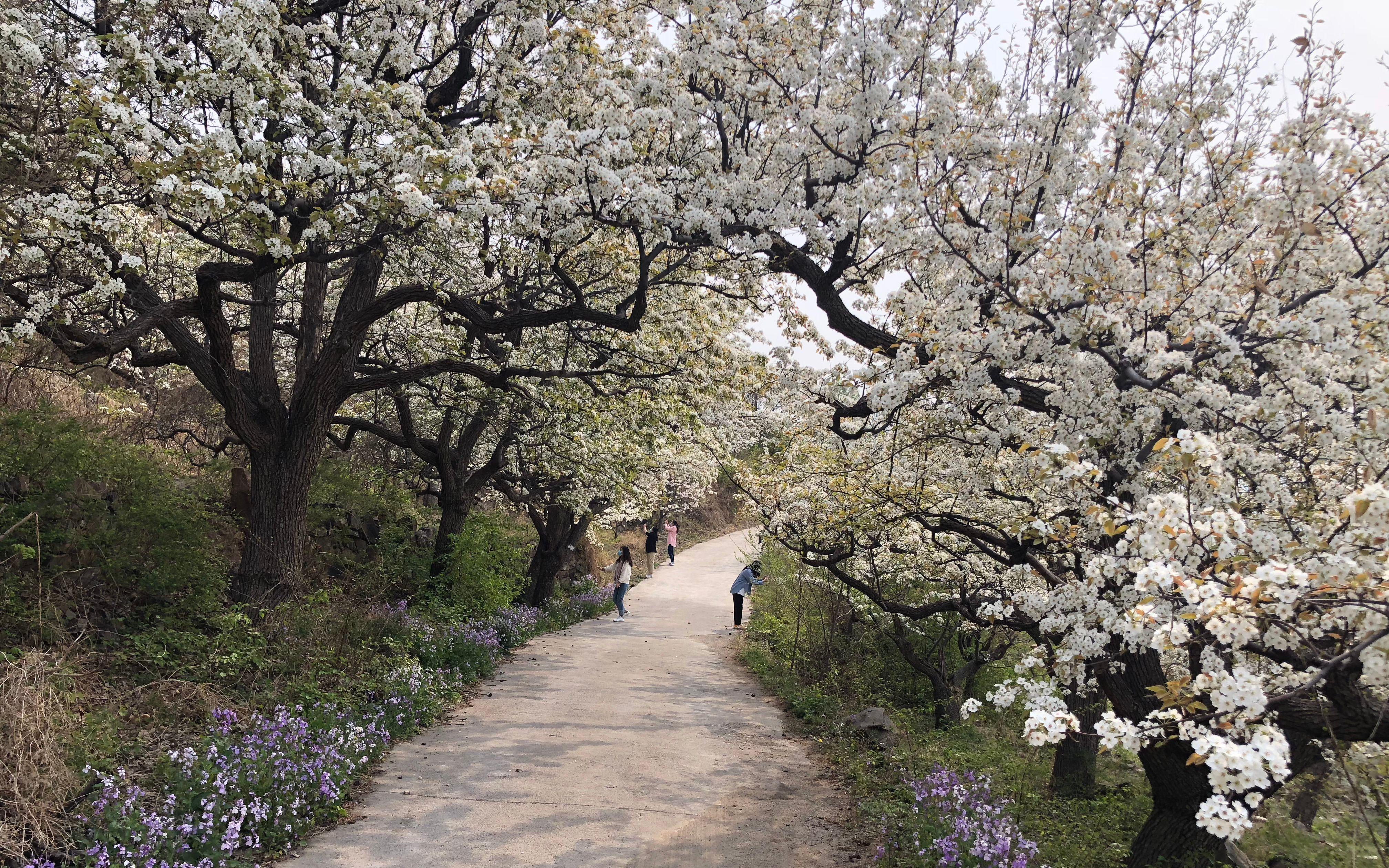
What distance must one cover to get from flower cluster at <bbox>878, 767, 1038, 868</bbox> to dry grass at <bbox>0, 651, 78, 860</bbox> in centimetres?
500

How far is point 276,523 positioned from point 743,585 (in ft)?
36.2

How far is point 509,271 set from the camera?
10.1 meters

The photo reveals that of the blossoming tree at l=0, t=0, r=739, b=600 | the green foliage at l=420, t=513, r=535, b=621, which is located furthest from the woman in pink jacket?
the blossoming tree at l=0, t=0, r=739, b=600

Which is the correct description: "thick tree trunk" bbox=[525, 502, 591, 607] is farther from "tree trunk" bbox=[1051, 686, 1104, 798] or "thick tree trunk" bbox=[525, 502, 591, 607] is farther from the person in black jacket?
"tree trunk" bbox=[1051, 686, 1104, 798]

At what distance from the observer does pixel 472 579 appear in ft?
43.4

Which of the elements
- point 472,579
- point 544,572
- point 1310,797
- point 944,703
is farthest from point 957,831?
point 544,572

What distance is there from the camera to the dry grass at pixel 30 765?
4031 millimetres

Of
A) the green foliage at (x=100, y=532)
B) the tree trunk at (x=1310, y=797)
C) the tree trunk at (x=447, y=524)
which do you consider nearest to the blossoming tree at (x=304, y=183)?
the green foliage at (x=100, y=532)

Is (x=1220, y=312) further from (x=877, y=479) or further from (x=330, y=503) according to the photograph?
(x=330, y=503)

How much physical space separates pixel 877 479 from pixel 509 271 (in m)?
5.19

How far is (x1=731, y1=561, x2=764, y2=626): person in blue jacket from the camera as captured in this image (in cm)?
1750

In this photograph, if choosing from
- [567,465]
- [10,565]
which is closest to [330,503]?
[567,465]

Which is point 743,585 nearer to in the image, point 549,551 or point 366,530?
point 549,551

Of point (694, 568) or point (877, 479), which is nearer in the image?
point (877, 479)
